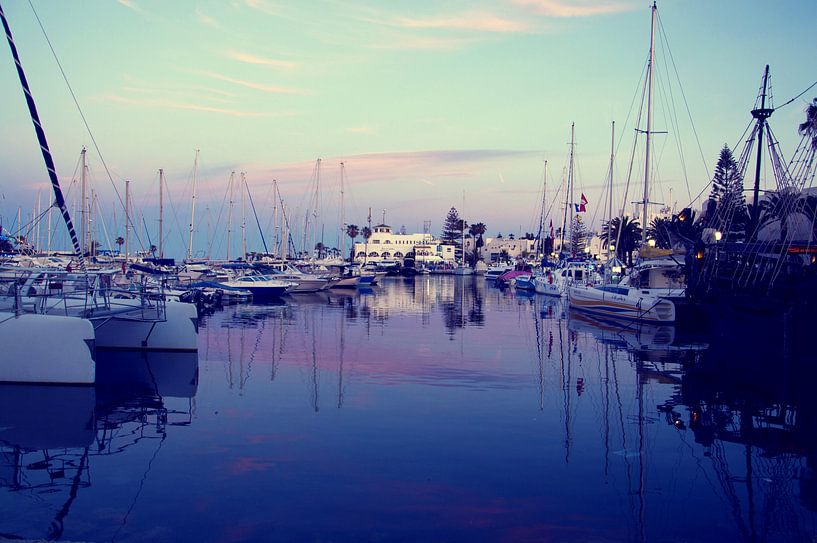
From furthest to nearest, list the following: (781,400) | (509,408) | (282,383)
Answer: (282,383) < (781,400) < (509,408)

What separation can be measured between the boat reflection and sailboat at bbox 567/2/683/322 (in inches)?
964

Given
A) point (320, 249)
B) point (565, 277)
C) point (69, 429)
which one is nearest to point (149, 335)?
point (69, 429)

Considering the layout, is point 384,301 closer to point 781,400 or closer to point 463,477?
point 781,400

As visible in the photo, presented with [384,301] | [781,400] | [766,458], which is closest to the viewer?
[766,458]

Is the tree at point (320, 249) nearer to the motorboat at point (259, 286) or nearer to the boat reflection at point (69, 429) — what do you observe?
the motorboat at point (259, 286)

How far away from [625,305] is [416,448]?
2827cm

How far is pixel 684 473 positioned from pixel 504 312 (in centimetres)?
3634

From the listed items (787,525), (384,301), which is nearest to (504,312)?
(384,301)

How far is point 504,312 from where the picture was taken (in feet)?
159

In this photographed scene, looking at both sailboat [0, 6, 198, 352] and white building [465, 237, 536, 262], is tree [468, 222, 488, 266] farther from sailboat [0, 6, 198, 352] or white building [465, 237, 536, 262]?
sailboat [0, 6, 198, 352]

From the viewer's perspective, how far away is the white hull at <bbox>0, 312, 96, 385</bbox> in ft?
58.4

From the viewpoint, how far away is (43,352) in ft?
58.7

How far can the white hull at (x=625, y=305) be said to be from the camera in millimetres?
36938

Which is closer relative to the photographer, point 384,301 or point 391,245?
point 384,301
